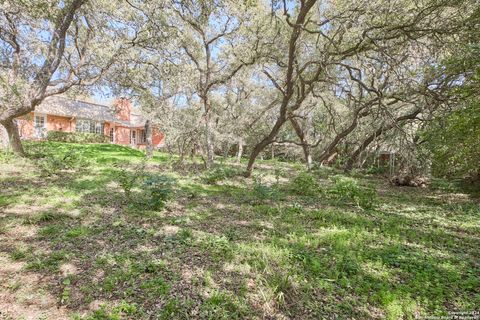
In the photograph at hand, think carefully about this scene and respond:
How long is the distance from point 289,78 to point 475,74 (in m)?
4.52

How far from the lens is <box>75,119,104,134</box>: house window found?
2436 cm

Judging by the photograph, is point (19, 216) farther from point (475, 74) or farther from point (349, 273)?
point (475, 74)

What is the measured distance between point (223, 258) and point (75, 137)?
23.9 m

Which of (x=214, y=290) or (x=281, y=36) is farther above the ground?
(x=281, y=36)

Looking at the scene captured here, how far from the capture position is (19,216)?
4973mm

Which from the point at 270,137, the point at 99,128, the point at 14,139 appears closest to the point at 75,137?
the point at 99,128

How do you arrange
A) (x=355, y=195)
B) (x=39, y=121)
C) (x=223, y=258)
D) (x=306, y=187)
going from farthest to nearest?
1. (x=39, y=121)
2. (x=306, y=187)
3. (x=355, y=195)
4. (x=223, y=258)

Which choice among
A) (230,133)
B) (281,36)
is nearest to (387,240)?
(281,36)

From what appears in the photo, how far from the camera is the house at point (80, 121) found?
69.6 ft

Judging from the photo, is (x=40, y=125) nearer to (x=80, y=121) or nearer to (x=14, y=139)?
(x=80, y=121)

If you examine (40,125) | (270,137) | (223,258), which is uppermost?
(40,125)

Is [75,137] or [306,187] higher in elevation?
[75,137]

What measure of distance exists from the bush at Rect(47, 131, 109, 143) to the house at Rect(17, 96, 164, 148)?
0.72 m

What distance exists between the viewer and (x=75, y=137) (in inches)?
896
